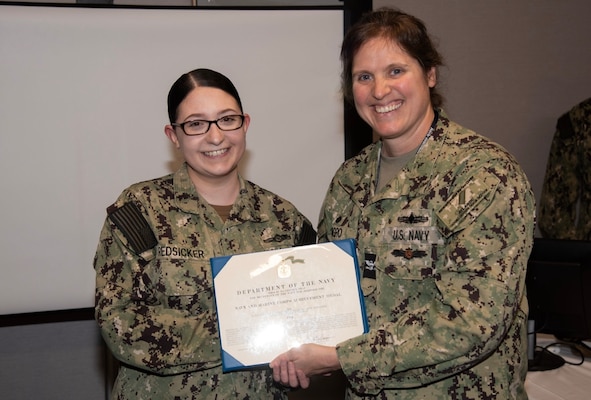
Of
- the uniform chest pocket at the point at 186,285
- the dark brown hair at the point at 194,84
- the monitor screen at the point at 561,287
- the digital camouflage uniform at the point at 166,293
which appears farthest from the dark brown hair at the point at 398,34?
the monitor screen at the point at 561,287

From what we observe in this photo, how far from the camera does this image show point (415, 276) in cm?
180

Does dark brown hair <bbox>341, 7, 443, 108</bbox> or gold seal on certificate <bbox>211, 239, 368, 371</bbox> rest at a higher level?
dark brown hair <bbox>341, 7, 443, 108</bbox>

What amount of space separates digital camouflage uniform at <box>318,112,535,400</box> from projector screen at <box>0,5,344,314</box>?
4.00ft

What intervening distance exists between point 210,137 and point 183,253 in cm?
37

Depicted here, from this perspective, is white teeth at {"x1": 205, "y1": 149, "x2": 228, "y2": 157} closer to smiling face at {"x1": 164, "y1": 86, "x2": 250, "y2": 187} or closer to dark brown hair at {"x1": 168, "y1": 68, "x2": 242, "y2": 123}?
smiling face at {"x1": 164, "y1": 86, "x2": 250, "y2": 187}

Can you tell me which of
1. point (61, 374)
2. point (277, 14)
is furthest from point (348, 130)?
point (61, 374)

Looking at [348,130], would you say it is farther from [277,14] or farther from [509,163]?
[509,163]

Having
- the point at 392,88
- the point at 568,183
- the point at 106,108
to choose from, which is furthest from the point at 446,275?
the point at 568,183

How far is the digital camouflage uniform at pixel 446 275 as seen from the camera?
5.44 feet

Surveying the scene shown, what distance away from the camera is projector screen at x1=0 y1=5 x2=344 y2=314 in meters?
2.82

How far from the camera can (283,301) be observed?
1.86 meters

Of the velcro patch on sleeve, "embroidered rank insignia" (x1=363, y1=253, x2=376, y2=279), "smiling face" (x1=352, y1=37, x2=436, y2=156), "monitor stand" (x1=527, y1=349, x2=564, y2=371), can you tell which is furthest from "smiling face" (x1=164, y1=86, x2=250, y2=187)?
"monitor stand" (x1=527, y1=349, x2=564, y2=371)

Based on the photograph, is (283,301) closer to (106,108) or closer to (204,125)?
(204,125)

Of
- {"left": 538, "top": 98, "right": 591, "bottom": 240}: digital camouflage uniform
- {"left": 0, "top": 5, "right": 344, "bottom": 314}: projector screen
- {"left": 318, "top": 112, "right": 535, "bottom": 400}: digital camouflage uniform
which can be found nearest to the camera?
{"left": 318, "top": 112, "right": 535, "bottom": 400}: digital camouflage uniform
